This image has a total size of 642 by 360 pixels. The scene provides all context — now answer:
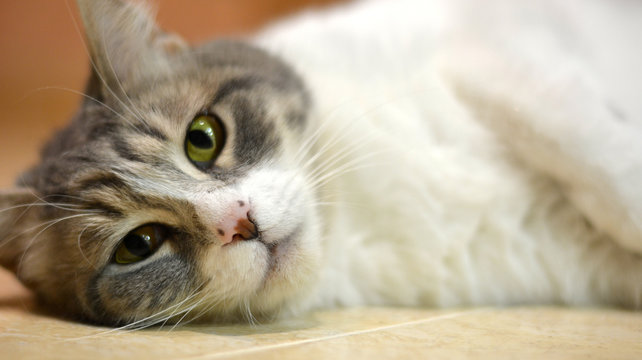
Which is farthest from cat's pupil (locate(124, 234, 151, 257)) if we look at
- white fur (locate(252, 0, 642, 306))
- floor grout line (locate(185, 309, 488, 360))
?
white fur (locate(252, 0, 642, 306))

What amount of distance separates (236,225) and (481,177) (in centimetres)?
87

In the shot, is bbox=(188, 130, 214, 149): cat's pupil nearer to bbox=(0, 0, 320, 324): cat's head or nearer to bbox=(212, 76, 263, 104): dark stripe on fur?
bbox=(0, 0, 320, 324): cat's head

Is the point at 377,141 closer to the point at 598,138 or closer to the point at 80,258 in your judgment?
the point at 598,138

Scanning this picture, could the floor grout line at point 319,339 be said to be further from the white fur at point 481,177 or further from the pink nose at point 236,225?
the pink nose at point 236,225

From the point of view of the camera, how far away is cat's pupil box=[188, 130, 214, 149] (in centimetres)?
152

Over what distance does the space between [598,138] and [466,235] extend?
0.48 metres

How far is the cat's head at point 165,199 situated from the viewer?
53.4 inches

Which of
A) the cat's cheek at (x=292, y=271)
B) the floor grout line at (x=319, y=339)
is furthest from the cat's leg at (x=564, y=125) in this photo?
the cat's cheek at (x=292, y=271)

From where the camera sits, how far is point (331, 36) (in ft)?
7.08

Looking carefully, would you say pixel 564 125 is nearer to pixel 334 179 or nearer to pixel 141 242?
pixel 334 179

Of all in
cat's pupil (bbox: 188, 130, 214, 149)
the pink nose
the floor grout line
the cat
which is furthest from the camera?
cat's pupil (bbox: 188, 130, 214, 149)

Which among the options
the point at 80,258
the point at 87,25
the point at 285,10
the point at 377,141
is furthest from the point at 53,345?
the point at 285,10

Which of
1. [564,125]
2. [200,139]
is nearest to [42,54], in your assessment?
[200,139]

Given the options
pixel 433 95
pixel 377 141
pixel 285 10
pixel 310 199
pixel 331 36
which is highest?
pixel 285 10
